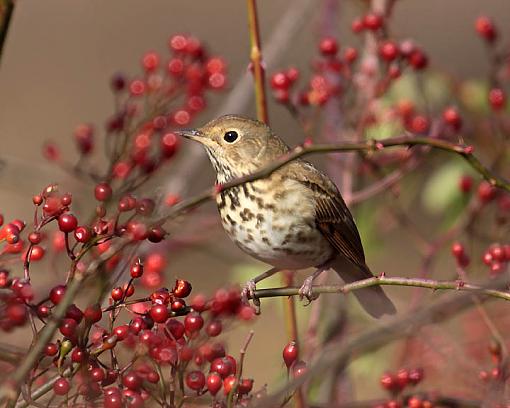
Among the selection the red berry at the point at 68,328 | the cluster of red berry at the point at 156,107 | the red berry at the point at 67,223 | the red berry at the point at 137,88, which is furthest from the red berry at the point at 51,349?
the red berry at the point at 137,88

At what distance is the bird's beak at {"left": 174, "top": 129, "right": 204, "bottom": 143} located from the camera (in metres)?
3.28

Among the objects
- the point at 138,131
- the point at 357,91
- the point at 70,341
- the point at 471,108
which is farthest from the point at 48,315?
the point at 471,108

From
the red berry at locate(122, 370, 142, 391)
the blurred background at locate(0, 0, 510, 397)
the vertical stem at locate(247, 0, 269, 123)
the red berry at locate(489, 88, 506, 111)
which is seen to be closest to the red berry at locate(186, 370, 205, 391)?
the red berry at locate(122, 370, 142, 391)

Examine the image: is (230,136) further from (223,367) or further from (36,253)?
(223,367)

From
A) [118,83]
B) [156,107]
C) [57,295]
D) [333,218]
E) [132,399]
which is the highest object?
[118,83]

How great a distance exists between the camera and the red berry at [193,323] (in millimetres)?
2074

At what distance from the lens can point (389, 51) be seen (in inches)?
143

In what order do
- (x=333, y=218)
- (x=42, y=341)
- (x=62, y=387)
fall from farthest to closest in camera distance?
(x=333, y=218)
(x=62, y=387)
(x=42, y=341)

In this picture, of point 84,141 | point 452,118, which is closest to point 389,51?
point 452,118

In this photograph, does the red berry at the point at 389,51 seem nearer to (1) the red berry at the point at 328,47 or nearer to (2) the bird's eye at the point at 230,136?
(1) the red berry at the point at 328,47

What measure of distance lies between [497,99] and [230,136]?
3.35 feet

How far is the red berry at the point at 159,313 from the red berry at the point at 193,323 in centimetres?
5

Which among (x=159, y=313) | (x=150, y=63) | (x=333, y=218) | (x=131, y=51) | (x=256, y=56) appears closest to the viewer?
(x=159, y=313)

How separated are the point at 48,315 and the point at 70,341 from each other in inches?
3.9
